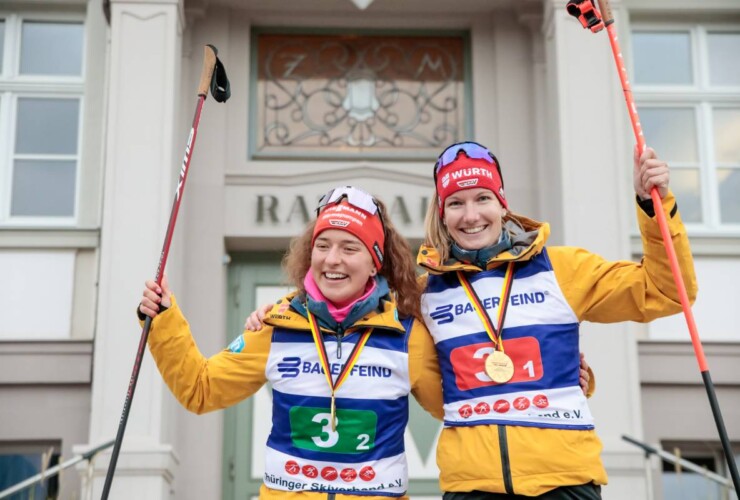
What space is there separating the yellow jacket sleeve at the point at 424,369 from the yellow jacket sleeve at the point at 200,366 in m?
0.54

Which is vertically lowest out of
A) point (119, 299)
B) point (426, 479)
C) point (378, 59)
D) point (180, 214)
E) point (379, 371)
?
point (426, 479)

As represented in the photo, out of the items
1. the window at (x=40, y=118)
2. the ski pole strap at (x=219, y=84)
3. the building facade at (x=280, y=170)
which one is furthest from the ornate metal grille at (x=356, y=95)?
the ski pole strap at (x=219, y=84)

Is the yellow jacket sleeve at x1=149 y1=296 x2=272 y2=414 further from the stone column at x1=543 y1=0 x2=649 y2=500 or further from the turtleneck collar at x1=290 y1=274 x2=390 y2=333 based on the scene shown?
the stone column at x1=543 y1=0 x2=649 y2=500

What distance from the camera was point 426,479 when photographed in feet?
23.8

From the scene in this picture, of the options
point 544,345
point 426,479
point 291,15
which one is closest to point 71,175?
point 291,15

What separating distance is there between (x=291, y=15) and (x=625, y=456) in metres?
4.05

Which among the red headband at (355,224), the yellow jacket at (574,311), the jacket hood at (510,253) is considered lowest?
the yellow jacket at (574,311)

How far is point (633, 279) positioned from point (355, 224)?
40.5 inches

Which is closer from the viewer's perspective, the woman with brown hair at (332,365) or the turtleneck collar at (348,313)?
the woman with brown hair at (332,365)

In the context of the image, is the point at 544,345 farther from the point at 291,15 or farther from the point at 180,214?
the point at 291,15

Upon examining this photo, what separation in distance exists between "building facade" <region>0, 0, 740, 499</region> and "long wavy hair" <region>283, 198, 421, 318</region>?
106 inches

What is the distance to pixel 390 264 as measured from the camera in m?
4.05

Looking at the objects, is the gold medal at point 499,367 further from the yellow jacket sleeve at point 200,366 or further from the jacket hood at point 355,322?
the yellow jacket sleeve at point 200,366

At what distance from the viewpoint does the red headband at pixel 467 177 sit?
380 cm
